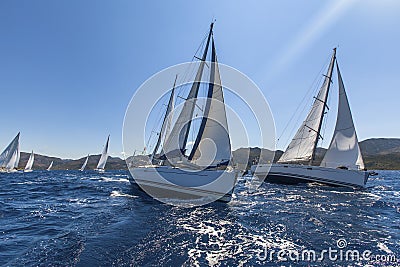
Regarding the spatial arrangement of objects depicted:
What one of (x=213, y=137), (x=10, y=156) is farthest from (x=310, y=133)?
(x=10, y=156)

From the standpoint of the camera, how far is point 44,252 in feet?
21.7

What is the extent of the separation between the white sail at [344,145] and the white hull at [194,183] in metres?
18.4

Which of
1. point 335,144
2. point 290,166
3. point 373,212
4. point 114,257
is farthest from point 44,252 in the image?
point 335,144

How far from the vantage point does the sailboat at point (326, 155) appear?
84.1 feet

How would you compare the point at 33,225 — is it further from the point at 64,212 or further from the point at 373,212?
the point at 373,212

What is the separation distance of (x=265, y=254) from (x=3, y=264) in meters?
7.15

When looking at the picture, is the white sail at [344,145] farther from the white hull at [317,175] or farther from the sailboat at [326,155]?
the white hull at [317,175]

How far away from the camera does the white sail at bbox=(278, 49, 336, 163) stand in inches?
1172

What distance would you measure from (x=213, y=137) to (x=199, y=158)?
186 centimetres

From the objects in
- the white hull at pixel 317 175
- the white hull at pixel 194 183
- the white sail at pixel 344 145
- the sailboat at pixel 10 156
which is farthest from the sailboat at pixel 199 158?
the sailboat at pixel 10 156

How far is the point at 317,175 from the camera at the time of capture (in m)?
26.3

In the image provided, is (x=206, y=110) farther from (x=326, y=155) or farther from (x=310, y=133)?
(x=310, y=133)

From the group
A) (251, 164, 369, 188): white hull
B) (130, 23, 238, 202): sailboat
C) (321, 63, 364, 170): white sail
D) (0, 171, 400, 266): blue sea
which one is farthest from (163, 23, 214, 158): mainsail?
(321, 63, 364, 170): white sail

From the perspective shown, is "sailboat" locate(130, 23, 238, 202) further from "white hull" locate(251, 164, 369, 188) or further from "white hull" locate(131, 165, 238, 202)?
"white hull" locate(251, 164, 369, 188)
